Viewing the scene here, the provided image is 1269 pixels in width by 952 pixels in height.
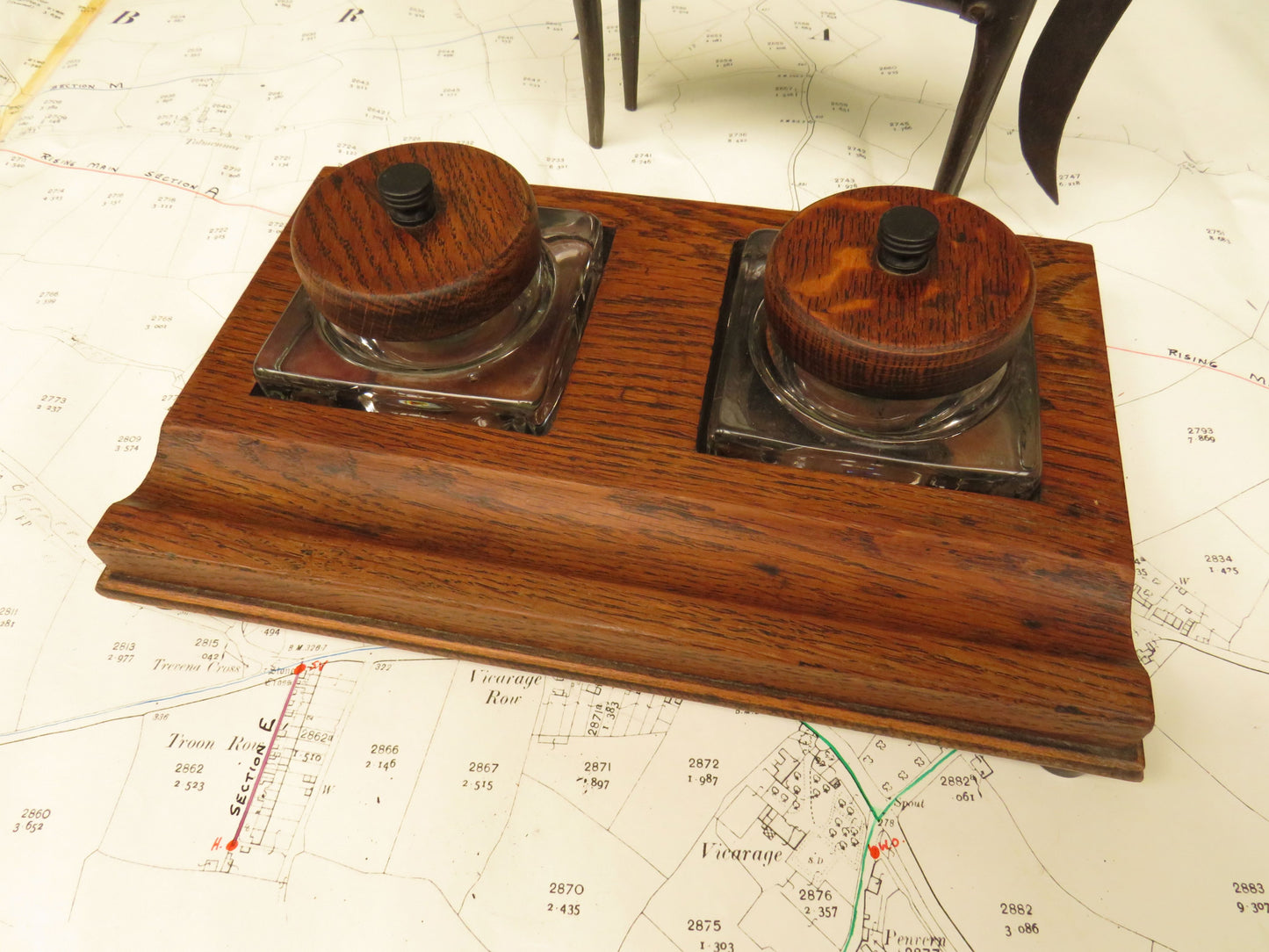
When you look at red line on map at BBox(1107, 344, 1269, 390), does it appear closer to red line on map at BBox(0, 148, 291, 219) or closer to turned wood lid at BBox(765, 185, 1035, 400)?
turned wood lid at BBox(765, 185, 1035, 400)

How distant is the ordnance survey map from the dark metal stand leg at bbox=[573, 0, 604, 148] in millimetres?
53

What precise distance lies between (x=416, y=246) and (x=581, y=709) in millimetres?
479

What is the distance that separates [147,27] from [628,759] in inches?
62.7

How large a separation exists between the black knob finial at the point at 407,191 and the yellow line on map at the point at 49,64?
1.14 meters

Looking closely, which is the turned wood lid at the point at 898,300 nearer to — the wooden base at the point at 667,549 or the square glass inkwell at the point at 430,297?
the wooden base at the point at 667,549

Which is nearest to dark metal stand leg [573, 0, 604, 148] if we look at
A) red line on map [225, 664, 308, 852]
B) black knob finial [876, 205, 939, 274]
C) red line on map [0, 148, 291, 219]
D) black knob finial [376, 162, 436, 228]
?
red line on map [0, 148, 291, 219]

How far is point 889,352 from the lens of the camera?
750mm

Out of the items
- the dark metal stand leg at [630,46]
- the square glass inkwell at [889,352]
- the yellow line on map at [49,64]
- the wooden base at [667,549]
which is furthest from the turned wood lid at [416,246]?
the yellow line on map at [49,64]

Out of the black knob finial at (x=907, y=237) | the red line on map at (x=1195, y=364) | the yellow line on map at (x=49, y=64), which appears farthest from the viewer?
the yellow line on map at (x=49, y=64)

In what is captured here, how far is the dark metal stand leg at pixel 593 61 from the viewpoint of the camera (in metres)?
1.31

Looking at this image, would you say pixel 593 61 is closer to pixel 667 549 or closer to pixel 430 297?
pixel 430 297

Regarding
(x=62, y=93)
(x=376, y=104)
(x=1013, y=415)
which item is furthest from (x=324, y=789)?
(x=62, y=93)

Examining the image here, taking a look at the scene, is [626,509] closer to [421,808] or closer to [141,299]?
[421,808]

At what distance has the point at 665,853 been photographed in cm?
91
